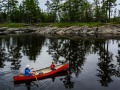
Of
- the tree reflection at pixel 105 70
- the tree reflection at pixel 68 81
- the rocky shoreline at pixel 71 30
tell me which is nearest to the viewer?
the tree reflection at pixel 68 81

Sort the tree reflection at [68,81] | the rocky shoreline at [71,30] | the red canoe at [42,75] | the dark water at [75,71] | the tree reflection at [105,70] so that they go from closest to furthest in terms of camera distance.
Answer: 1. the tree reflection at [68,81]
2. the dark water at [75,71]
3. the tree reflection at [105,70]
4. the red canoe at [42,75]
5. the rocky shoreline at [71,30]

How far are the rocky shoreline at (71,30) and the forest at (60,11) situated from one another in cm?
1500

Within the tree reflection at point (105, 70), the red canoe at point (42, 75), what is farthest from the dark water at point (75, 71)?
the red canoe at point (42, 75)

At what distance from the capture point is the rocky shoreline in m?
92.8

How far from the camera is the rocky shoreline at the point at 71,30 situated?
3654 inches

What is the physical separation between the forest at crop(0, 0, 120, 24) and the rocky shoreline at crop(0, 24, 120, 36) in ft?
49.2

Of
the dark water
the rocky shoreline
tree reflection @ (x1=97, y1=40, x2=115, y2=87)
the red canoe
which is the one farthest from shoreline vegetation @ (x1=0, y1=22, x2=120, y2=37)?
the red canoe

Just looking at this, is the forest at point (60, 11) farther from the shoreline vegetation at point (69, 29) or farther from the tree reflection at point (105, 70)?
the tree reflection at point (105, 70)

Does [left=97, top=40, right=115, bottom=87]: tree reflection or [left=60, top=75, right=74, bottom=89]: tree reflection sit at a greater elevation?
[left=97, top=40, right=115, bottom=87]: tree reflection

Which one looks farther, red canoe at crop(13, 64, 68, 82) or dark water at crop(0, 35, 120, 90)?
red canoe at crop(13, 64, 68, 82)

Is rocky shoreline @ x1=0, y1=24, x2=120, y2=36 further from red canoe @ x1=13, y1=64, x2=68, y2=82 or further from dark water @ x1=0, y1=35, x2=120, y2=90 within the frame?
red canoe @ x1=13, y1=64, x2=68, y2=82

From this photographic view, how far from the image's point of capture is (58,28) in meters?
103

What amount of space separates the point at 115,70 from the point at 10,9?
107 metres

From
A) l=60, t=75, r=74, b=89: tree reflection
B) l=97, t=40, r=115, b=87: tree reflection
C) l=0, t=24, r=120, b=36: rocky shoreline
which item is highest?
l=0, t=24, r=120, b=36: rocky shoreline
